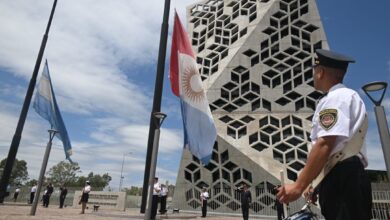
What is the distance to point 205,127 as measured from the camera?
1002 centimetres

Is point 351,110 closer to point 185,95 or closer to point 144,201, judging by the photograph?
point 185,95

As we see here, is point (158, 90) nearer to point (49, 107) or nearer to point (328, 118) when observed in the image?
point (49, 107)

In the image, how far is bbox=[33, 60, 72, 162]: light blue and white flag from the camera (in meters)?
13.2

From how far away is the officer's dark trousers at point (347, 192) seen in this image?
186cm

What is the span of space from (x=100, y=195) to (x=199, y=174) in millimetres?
7331

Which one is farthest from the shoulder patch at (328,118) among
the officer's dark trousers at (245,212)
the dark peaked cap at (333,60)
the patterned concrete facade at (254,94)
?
the patterned concrete facade at (254,94)

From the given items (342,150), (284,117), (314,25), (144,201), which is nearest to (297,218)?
(342,150)

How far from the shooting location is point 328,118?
1.92 m

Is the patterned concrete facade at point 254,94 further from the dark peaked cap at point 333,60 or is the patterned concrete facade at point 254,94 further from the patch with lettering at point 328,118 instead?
the patch with lettering at point 328,118

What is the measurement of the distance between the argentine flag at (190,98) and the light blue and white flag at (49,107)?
21.1 feet

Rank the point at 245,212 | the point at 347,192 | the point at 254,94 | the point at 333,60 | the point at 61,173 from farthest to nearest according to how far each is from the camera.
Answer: the point at 61,173 < the point at 254,94 < the point at 245,212 < the point at 333,60 < the point at 347,192

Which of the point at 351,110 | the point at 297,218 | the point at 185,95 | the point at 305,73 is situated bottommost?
the point at 297,218

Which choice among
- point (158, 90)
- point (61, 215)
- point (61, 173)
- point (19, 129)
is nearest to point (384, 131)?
point (158, 90)

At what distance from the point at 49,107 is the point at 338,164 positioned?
13355mm
